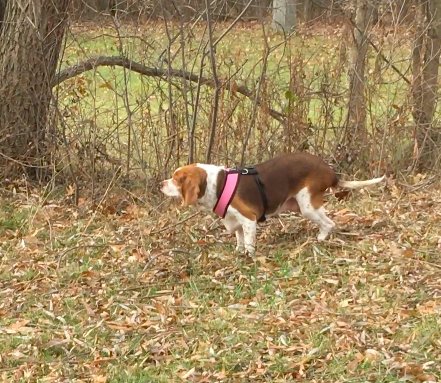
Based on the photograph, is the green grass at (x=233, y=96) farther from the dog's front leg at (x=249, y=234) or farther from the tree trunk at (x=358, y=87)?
the dog's front leg at (x=249, y=234)

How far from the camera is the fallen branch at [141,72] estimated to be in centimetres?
975

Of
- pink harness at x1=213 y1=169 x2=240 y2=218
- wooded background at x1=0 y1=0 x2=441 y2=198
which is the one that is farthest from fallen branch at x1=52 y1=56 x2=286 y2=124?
pink harness at x1=213 y1=169 x2=240 y2=218

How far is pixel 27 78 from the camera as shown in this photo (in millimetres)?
10141

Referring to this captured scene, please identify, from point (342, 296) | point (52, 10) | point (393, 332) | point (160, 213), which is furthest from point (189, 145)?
point (393, 332)

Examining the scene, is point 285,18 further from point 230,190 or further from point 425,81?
point 230,190

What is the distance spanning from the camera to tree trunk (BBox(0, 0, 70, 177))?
10.0 metres

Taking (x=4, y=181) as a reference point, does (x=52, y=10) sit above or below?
above

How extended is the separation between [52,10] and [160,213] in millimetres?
2619

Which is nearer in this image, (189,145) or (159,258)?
(159,258)

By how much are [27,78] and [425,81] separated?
14.2ft

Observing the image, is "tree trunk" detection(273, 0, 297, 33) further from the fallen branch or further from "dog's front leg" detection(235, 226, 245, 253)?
"dog's front leg" detection(235, 226, 245, 253)

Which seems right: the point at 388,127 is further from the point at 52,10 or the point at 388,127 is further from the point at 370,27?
the point at 52,10

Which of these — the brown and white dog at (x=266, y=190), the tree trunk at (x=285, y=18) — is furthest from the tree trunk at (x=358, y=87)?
the brown and white dog at (x=266, y=190)

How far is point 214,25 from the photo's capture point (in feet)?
31.1
